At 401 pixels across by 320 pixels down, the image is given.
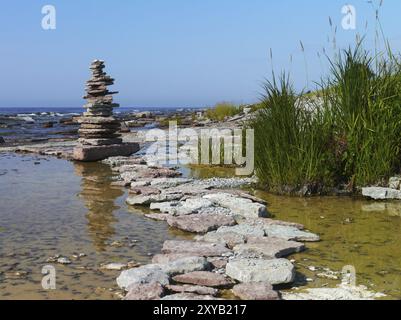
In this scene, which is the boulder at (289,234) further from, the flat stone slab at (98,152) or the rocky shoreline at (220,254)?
the flat stone slab at (98,152)

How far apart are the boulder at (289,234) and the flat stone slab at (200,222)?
22.4 inches

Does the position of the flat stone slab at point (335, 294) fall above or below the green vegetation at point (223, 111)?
below

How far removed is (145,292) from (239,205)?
10.4 feet

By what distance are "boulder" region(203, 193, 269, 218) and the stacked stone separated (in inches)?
277

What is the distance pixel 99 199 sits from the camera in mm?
7723

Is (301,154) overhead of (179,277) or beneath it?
overhead

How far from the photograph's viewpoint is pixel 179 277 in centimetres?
395

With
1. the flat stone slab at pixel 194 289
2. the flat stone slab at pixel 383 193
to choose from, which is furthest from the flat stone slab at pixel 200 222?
the flat stone slab at pixel 383 193

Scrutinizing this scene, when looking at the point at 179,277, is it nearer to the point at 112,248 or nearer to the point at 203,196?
the point at 112,248

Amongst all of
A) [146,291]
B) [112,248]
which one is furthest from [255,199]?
[146,291]

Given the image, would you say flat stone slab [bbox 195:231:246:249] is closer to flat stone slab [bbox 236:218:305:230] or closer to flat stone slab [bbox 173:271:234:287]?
flat stone slab [bbox 236:218:305:230]

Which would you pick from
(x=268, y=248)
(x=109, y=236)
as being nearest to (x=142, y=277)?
(x=268, y=248)

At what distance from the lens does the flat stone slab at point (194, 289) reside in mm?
3633

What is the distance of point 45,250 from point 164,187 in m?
3.69
